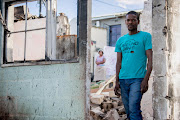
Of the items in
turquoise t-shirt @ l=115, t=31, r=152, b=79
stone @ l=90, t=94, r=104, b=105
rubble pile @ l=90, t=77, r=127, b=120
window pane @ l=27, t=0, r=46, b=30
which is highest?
window pane @ l=27, t=0, r=46, b=30

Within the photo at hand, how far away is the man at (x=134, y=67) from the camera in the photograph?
10.2 feet

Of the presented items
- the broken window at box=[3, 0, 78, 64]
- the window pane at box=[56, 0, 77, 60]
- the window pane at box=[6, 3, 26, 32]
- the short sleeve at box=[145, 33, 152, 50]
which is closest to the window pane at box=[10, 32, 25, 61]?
the broken window at box=[3, 0, 78, 64]

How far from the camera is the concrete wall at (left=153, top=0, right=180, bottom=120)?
2.92 m

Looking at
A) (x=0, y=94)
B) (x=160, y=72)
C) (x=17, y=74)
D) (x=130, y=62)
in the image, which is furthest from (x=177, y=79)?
(x=0, y=94)

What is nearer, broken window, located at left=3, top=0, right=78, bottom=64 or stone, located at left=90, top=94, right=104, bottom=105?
broken window, located at left=3, top=0, right=78, bottom=64

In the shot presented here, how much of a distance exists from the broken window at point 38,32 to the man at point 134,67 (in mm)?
973

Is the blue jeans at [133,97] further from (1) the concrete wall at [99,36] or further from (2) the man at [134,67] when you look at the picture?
(1) the concrete wall at [99,36]

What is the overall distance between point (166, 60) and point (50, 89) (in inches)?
80.9

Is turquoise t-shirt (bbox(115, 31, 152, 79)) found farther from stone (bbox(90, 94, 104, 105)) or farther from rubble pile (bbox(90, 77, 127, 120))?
stone (bbox(90, 94, 104, 105))

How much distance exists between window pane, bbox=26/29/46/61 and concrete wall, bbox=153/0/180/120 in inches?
84.6

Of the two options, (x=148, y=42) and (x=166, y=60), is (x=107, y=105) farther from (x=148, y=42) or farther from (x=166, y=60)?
(x=166, y=60)

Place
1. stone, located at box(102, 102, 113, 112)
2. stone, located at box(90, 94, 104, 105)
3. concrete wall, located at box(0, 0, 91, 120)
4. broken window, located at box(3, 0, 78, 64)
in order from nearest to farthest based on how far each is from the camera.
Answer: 1. concrete wall, located at box(0, 0, 91, 120)
2. broken window, located at box(3, 0, 78, 64)
3. stone, located at box(102, 102, 113, 112)
4. stone, located at box(90, 94, 104, 105)

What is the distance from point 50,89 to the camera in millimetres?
3865

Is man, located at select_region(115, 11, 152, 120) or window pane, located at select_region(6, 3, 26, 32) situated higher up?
window pane, located at select_region(6, 3, 26, 32)
